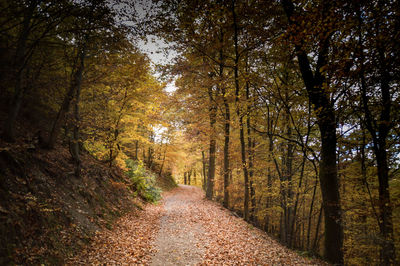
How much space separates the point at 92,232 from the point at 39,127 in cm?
552

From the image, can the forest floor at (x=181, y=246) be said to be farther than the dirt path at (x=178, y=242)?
No

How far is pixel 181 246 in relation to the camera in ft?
20.8

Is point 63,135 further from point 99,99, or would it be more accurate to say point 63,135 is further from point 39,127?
point 99,99

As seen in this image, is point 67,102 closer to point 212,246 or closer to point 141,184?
point 141,184

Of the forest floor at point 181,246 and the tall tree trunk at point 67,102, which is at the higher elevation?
the tall tree trunk at point 67,102

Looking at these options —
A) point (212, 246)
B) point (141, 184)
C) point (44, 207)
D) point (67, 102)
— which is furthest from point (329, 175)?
point (141, 184)

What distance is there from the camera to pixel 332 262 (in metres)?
5.52

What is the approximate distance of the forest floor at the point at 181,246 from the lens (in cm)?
526

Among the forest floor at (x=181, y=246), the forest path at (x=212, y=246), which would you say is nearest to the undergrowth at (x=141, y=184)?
the forest floor at (x=181, y=246)

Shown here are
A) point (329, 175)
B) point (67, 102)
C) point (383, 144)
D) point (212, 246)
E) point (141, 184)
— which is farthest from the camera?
point (141, 184)

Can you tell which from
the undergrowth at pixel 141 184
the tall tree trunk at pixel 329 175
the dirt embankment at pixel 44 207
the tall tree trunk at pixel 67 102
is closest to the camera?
the dirt embankment at pixel 44 207

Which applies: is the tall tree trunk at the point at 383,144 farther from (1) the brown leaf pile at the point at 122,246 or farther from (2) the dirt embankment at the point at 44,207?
(2) the dirt embankment at the point at 44,207

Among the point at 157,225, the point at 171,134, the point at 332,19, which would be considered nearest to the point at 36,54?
the point at 157,225

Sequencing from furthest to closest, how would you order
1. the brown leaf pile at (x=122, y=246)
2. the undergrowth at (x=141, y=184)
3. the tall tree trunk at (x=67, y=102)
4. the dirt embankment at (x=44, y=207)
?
the undergrowth at (x=141, y=184) < the tall tree trunk at (x=67, y=102) < the brown leaf pile at (x=122, y=246) < the dirt embankment at (x=44, y=207)
